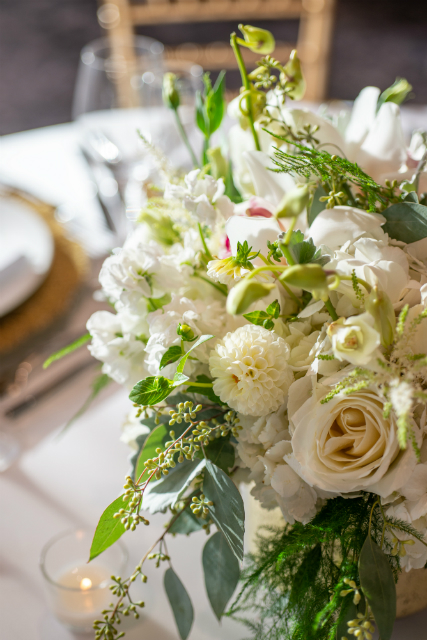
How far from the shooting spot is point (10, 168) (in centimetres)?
123

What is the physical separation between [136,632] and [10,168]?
98 cm

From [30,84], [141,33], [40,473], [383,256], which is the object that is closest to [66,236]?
[40,473]

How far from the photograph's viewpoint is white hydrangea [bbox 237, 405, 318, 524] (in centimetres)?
43

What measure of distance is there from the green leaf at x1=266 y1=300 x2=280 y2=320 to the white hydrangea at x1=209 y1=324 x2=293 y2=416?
17 millimetres

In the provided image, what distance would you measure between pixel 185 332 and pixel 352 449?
0.15 metres

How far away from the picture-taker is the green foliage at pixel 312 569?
17.5 inches

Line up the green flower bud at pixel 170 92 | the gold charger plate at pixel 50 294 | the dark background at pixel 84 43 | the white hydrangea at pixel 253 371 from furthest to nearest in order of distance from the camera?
the dark background at pixel 84 43
the gold charger plate at pixel 50 294
the green flower bud at pixel 170 92
the white hydrangea at pixel 253 371

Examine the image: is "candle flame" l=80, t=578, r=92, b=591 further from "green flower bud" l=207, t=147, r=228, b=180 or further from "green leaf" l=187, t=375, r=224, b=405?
"green flower bud" l=207, t=147, r=228, b=180

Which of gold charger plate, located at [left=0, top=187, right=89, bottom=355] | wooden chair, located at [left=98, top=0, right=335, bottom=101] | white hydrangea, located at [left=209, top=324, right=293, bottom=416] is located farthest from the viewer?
wooden chair, located at [left=98, top=0, right=335, bottom=101]

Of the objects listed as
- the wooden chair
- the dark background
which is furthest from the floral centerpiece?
the dark background

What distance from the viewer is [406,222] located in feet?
1.54

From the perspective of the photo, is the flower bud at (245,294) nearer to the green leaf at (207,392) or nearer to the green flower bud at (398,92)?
the green leaf at (207,392)

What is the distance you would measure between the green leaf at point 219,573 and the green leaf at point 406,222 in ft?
1.00

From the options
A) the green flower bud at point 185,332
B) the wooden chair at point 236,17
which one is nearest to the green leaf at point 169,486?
the green flower bud at point 185,332
